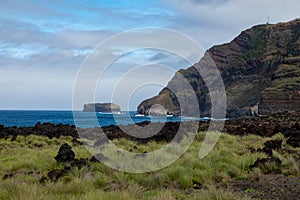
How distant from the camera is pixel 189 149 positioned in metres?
15.4

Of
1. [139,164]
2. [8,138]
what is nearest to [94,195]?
[139,164]

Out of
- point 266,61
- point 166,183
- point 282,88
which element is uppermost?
point 266,61

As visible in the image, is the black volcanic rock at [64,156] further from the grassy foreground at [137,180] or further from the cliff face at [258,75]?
the cliff face at [258,75]

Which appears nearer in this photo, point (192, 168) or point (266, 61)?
point (192, 168)

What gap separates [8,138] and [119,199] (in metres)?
17.9

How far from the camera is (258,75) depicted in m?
134

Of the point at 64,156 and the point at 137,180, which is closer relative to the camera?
the point at 137,180

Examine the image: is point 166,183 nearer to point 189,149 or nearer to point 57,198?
point 57,198

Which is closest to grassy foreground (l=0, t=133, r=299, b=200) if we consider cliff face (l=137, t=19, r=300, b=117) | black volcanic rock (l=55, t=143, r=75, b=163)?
black volcanic rock (l=55, t=143, r=75, b=163)

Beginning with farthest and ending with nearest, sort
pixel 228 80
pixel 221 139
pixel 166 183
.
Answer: pixel 228 80 < pixel 221 139 < pixel 166 183

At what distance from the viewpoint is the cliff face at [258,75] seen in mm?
80812

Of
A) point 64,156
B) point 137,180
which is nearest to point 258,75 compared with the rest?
point 64,156

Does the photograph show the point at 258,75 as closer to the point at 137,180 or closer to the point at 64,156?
the point at 64,156

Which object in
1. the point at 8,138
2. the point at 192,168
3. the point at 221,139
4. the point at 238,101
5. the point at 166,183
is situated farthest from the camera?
the point at 238,101
